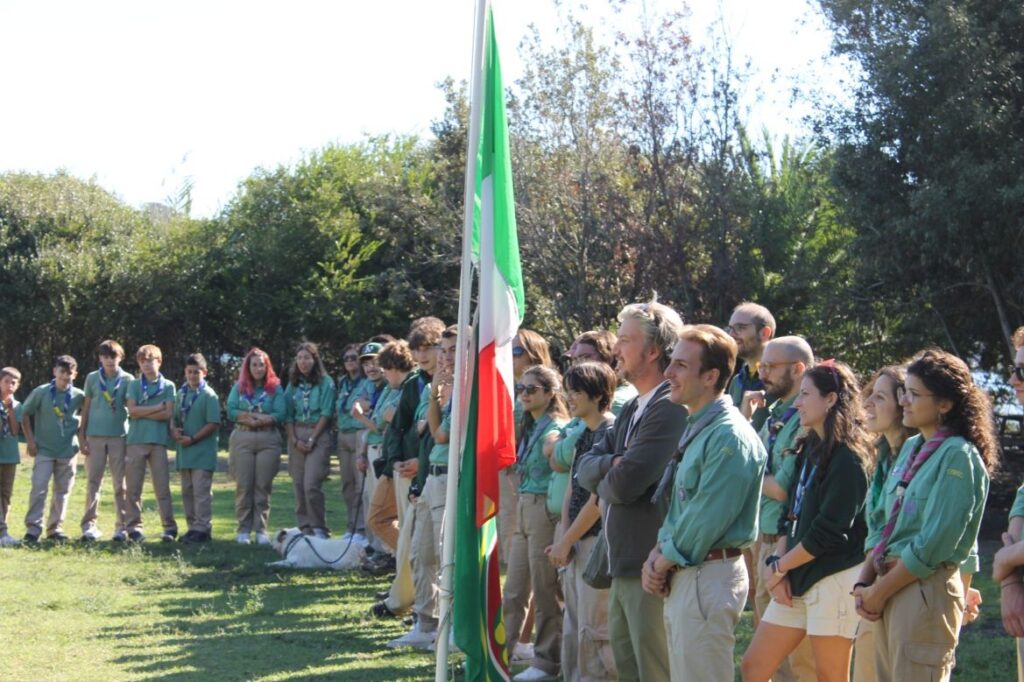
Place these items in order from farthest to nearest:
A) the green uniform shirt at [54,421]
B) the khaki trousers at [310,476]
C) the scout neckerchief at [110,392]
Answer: the scout neckerchief at [110,392], the green uniform shirt at [54,421], the khaki trousers at [310,476]

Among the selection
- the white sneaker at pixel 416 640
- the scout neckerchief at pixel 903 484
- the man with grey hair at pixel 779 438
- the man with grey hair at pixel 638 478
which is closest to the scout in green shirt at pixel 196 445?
the white sneaker at pixel 416 640

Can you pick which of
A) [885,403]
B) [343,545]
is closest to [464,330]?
[885,403]

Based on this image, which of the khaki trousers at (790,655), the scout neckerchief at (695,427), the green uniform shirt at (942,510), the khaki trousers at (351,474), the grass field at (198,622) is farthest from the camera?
the khaki trousers at (351,474)

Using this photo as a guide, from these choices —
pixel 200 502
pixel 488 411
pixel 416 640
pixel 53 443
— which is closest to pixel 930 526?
pixel 488 411

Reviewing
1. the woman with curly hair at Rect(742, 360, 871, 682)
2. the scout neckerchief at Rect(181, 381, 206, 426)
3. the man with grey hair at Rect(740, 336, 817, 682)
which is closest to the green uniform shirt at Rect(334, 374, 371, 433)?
the scout neckerchief at Rect(181, 381, 206, 426)

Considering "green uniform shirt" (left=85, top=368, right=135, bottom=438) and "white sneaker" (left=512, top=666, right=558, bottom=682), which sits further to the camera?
"green uniform shirt" (left=85, top=368, right=135, bottom=438)

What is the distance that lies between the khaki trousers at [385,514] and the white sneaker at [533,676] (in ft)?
11.1

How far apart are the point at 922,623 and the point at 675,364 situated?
1425mm

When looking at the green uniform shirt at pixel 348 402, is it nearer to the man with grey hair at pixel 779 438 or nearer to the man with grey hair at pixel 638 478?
the man with grey hair at pixel 779 438

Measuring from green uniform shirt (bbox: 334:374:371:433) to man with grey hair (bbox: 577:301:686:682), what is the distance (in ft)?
25.4

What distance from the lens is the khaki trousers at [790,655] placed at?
6062mm

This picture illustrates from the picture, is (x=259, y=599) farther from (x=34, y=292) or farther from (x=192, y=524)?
(x=34, y=292)

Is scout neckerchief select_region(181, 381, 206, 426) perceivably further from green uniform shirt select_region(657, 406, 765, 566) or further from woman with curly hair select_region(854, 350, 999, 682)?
woman with curly hair select_region(854, 350, 999, 682)

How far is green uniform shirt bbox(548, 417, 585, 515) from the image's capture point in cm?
727
